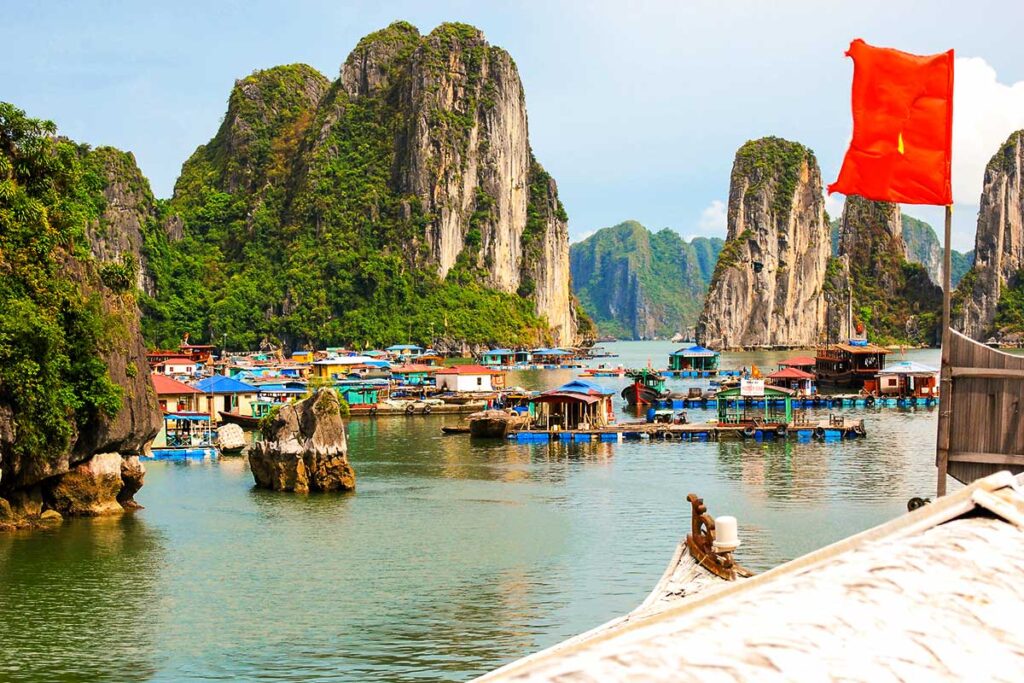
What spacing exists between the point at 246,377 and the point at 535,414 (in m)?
29.2

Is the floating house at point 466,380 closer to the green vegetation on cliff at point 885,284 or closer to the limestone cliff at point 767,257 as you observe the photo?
the limestone cliff at point 767,257

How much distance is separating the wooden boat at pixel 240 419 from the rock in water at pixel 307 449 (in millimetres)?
17406

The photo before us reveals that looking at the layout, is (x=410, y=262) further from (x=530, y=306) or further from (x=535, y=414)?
(x=535, y=414)

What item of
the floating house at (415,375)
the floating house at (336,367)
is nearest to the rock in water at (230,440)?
the floating house at (415,375)

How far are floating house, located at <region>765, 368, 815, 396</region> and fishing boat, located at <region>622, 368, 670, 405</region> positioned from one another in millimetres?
6010

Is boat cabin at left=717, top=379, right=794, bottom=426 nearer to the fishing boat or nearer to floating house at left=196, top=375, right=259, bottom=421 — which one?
the fishing boat

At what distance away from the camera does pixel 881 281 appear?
172m

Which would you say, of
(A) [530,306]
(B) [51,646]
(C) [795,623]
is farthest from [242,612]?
(A) [530,306]

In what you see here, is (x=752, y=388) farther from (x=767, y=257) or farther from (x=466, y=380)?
(x=767, y=257)

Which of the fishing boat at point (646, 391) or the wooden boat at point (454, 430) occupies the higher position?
the fishing boat at point (646, 391)

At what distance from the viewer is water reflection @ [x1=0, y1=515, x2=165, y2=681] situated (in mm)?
14297

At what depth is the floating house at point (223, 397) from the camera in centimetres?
4488

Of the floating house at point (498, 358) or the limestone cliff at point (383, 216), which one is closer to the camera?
the floating house at point (498, 358)

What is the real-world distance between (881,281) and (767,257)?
24.4 m
